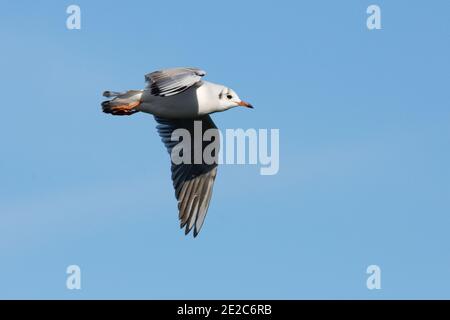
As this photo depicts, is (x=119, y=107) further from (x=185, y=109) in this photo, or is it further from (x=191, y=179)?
(x=191, y=179)

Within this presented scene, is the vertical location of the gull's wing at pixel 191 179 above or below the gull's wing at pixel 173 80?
below

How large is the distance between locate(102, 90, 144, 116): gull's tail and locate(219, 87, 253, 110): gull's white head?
3.21 feet

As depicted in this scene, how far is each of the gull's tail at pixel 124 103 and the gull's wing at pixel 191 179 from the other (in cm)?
114

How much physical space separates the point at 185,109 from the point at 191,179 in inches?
61.7

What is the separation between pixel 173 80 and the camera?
450 inches

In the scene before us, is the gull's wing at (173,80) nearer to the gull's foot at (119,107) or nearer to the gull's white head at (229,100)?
the gull's foot at (119,107)

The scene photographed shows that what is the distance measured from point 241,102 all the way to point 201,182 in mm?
1549

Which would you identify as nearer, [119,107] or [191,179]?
[119,107]

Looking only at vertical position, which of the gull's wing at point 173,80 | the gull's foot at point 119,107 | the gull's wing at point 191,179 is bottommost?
the gull's wing at point 191,179

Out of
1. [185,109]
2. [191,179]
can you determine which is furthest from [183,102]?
[191,179]

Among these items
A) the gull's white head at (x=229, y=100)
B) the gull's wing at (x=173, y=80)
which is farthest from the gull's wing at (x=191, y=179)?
the gull's wing at (x=173, y=80)

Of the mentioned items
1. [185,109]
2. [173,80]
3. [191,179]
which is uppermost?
[173,80]

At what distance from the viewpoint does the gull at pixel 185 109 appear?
1157 cm
